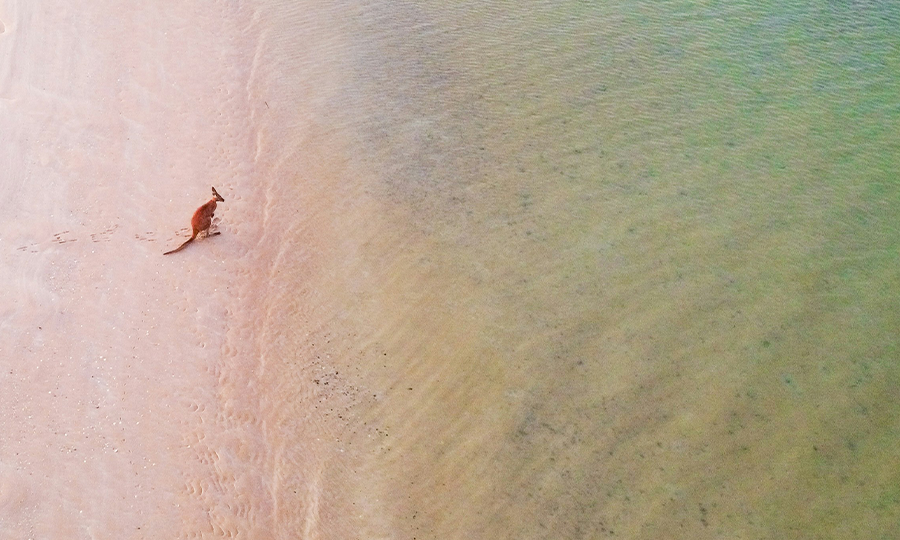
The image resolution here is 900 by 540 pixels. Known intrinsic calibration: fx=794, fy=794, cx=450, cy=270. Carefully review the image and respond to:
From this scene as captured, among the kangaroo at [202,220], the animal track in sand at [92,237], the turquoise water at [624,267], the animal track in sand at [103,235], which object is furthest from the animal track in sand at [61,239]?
the turquoise water at [624,267]

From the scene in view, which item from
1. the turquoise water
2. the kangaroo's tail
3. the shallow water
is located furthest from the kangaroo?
the turquoise water

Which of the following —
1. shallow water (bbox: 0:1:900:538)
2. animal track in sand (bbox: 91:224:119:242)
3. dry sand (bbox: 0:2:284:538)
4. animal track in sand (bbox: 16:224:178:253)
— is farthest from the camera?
animal track in sand (bbox: 91:224:119:242)

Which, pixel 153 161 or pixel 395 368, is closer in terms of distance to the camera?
pixel 395 368

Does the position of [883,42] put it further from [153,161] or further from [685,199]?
[153,161]

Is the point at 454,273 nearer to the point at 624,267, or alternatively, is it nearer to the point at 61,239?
the point at 624,267

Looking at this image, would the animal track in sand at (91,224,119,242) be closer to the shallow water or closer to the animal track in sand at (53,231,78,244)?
the shallow water

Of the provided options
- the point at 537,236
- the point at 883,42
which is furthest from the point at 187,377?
the point at 883,42

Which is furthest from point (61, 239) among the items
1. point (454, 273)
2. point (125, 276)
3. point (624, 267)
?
point (624, 267)

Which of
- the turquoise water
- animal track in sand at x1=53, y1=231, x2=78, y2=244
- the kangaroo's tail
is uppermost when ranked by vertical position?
animal track in sand at x1=53, y1=231, x2=78, y2=244
